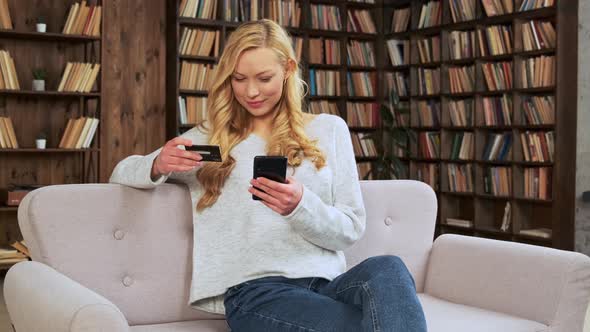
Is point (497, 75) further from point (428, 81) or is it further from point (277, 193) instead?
point (277, 193)

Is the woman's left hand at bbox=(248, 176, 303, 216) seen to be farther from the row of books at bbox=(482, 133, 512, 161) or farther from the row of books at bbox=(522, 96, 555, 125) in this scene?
the row of books at bbox=(482, 133, 512, 161)

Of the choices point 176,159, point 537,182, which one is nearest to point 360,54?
point 537,182

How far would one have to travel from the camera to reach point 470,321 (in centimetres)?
232

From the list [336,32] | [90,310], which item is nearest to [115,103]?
[336,32]

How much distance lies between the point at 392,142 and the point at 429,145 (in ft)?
1.29

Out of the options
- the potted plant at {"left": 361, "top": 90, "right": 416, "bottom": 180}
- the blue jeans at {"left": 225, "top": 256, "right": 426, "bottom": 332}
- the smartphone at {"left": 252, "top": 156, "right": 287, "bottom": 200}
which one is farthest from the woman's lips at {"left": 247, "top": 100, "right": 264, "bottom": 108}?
the potted plant at {"left": 361, "top": 90, "right": 416, "bottom": 180}

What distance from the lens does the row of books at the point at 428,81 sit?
694 centimetres

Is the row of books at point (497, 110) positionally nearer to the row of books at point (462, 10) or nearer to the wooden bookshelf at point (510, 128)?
the wooden bookshelf at point (510, 128)

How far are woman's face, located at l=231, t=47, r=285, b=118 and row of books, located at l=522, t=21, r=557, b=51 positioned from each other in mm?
4062

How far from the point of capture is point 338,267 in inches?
89.4

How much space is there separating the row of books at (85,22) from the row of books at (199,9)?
0.72 metres

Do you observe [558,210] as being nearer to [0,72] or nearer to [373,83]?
[373,83]

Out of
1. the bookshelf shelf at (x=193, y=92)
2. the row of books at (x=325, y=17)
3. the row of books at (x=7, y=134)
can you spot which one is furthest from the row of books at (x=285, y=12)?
the row of books at (x=7, y=134)

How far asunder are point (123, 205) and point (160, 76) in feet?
14.5
